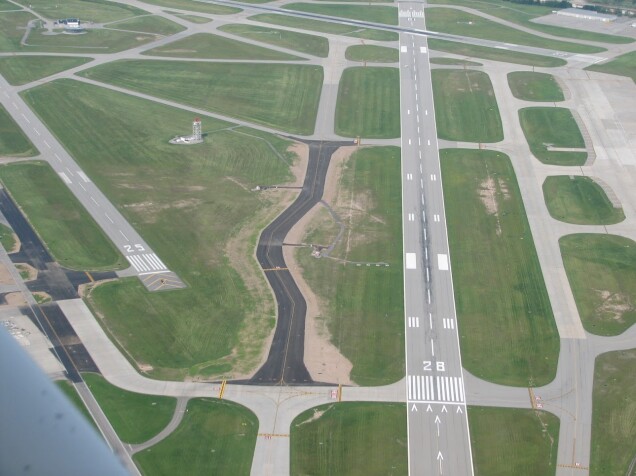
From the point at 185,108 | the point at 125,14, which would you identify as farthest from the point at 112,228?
the point at 125,14

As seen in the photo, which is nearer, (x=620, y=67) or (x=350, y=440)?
(x=350, y=440)

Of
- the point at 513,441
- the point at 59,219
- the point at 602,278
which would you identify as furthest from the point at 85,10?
the point at 513,441

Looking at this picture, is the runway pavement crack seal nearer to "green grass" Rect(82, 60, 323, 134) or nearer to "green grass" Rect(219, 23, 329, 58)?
"green grass" Rect(82, 60, 323, 134)

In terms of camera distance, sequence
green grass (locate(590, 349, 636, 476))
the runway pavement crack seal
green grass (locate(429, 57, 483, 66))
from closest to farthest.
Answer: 1. green grass (locate(590, 349, 636, 476))
2. the runway pavement crack seal
3. green grass (locate(429, 57, 483, 66))

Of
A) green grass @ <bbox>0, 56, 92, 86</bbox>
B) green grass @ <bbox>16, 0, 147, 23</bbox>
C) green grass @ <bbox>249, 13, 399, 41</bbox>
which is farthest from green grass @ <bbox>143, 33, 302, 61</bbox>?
green grass @ <bbox>16, 0, 147, 23</bbox>

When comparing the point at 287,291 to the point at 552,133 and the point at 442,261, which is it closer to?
the point at 442,261

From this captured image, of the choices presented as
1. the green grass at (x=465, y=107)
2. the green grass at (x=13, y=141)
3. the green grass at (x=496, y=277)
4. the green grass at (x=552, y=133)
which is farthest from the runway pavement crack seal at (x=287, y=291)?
the green grass at (x=13, y=141)

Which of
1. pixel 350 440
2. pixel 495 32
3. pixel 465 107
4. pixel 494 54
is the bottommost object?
pixel 350 440
